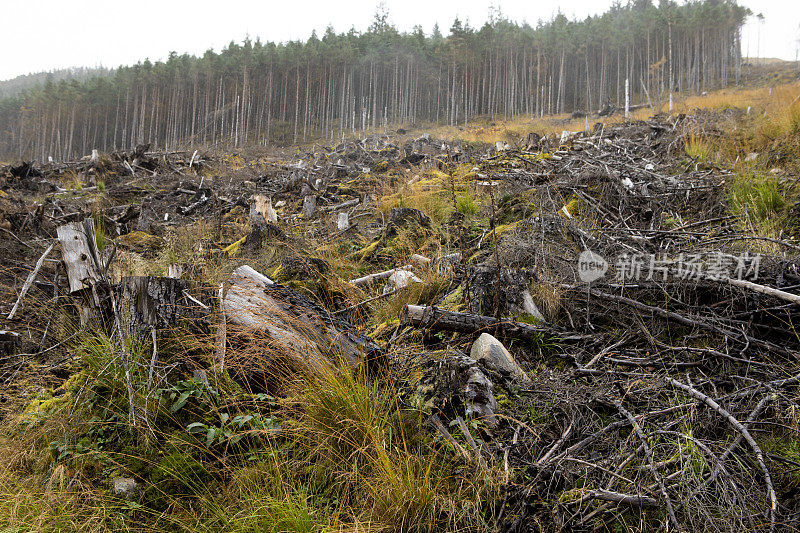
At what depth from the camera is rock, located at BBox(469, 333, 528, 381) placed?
98.9 inches

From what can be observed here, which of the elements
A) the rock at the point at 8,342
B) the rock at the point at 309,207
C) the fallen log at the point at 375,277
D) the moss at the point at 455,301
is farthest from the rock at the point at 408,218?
the rock at the point at 8,342

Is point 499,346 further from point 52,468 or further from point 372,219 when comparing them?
point 372,219

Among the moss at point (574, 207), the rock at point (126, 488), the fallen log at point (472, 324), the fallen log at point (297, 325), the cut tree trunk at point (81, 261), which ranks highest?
the moss at point (574, 207)

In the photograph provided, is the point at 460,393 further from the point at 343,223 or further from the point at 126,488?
the point at 343,223

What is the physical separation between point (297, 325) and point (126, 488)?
1.16 m

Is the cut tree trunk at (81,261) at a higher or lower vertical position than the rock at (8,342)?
higher

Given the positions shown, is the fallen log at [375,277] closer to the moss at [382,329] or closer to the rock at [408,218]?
the moss at [382,329]

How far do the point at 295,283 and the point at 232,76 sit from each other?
5023cm

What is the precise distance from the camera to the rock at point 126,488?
6.27 feet

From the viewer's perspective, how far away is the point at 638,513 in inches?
61.0

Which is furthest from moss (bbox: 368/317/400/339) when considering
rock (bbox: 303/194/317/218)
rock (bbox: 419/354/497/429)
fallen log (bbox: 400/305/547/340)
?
rock (bbox: 303/194/317/218)

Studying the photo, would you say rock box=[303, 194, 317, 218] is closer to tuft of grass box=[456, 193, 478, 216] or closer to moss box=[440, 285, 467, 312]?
tuft of grass box=[456, 193, 478, 216]

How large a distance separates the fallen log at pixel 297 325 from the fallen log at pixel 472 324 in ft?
2.15

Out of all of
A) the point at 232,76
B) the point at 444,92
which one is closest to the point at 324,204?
the point at 444,92
